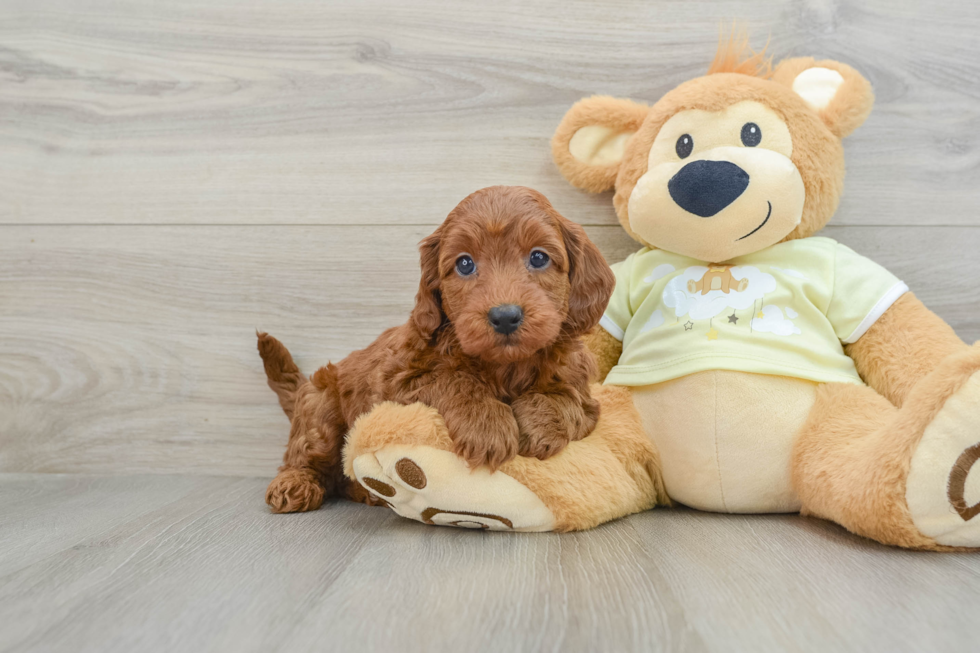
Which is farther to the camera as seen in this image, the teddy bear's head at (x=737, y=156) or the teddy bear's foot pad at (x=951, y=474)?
the teddy bear's head at (x=737, y=156)

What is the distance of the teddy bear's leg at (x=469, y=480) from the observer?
88 centimetres

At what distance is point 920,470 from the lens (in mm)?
799

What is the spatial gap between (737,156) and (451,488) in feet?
2.21

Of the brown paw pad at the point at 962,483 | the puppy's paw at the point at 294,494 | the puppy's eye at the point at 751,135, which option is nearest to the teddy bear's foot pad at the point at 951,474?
the brown paw pad at the point at 962,483

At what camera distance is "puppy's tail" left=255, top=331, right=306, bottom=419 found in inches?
50.4

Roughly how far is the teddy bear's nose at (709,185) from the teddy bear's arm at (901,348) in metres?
0.32

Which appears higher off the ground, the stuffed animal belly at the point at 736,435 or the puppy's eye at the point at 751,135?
the puppy's eye at the point at 751,135

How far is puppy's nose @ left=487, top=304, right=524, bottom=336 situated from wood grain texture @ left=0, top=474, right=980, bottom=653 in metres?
0.29

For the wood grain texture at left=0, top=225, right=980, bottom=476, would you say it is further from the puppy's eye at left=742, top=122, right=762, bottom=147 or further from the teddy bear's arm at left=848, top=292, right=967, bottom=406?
the teddy bear's arm at left=848, top=292, right=967, bottom=406

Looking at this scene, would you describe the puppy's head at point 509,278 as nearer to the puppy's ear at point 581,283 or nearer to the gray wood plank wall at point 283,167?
the puppy's ear at point 581,283

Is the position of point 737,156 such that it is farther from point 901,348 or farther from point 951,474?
point 951,474

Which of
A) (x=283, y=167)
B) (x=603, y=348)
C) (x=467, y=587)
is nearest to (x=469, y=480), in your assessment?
(x=467, y=587)

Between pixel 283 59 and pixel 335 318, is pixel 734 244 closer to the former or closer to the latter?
pixel 335 318

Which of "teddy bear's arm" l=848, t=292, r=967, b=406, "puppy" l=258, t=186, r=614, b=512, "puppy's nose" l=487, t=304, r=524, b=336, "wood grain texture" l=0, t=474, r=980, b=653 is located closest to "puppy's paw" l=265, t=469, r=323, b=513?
"wood grain texture" l=0, t=474, r=980, b=653
